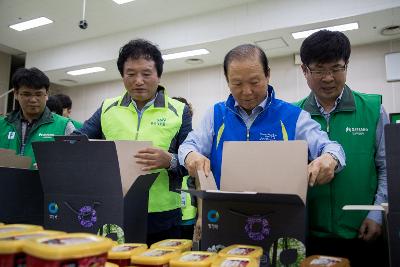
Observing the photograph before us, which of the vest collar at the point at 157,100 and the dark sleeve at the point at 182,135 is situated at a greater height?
the vest collar at the point at 157,100

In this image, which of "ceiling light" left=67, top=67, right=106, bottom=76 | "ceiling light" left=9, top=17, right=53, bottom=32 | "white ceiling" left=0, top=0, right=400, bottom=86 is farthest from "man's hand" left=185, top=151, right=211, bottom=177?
"ceiling light" left=67, top=67, right=106, bottom=76

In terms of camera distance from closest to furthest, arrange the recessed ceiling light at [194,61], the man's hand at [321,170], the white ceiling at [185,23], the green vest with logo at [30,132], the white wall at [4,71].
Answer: the man's hand at [321,170] < the green vest with logo at [30,132] < the white ceiling at [185,23] < the recessed ceiling light at [194,61] < the white wall at [4,71]

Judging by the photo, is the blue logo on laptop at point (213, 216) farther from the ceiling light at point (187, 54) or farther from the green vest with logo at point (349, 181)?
the ceiling light at point (187, 54)

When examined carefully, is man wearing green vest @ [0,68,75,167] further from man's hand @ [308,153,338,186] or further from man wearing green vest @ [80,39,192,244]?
man's hand @ [308,153,338,186]

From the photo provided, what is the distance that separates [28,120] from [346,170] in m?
1.63

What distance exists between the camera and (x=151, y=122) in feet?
4.83

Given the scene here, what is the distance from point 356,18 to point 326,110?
117 inches

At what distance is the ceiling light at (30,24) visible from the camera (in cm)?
509

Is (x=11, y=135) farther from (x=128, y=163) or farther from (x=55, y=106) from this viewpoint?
(x=55, y=106)

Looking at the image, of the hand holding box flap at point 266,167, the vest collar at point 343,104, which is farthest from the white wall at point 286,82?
the hand holding box flap at point 266,167

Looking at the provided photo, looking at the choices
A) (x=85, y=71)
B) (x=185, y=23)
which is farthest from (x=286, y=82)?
(x=85, y=71)

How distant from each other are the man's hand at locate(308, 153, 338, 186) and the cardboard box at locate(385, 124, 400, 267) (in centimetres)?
19

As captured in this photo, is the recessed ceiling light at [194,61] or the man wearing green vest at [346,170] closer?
the man wearing green vest at [346,170]

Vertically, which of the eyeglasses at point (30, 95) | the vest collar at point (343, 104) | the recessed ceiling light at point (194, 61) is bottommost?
the vest collar at point (343, 104)
